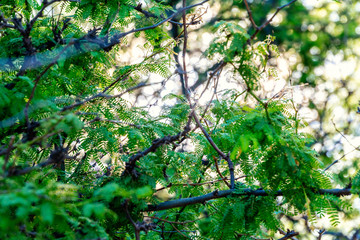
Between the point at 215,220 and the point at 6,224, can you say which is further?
the point at 215,220

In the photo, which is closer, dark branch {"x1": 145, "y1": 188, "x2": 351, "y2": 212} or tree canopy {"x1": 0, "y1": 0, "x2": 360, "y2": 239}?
tree canopy {"x1": 0, "y1": 0, "x2": 360, "y2": 239}

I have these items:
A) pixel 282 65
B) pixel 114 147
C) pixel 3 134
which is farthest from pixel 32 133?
pixel 282 65

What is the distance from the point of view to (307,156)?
2105mm

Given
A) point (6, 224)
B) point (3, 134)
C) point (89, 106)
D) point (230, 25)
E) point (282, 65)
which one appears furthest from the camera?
point (282, 65)

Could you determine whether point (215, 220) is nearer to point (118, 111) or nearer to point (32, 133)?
point (118, 111)

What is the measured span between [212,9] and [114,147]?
7429 millimetres

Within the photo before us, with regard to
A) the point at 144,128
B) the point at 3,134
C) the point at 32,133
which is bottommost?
the point at 32,133

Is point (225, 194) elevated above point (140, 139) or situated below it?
below

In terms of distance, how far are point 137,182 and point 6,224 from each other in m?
1.02

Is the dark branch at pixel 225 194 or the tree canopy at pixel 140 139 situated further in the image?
the dark branch at pixel 225 194

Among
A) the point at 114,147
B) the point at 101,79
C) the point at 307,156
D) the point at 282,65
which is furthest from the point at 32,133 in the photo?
the point at 282,65

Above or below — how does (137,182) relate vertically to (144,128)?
below

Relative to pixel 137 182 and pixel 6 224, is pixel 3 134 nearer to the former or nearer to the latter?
pixel 137 182

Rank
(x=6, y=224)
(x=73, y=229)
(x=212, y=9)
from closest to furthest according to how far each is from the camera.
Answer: (x=6, y=224), (x=73, y=229), (x=212, y=9)
